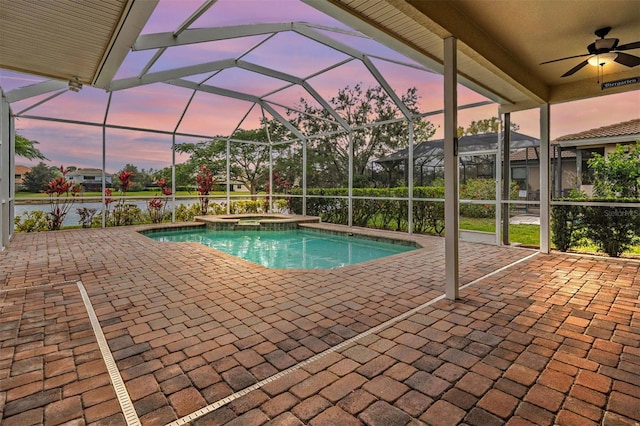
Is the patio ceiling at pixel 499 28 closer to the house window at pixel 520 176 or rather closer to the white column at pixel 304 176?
the house window at pixel 520 176

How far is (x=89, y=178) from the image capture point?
9.74m

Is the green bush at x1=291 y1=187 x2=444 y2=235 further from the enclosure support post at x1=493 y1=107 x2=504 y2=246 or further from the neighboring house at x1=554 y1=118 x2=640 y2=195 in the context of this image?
the neighboring house at x1=554 y1=118 x2=640 y2=195

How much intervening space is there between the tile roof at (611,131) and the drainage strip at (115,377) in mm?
7710

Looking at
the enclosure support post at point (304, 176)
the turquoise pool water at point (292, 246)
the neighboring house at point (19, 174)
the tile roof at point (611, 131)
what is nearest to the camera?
the tile roof at point (611, 131)

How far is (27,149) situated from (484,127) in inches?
438

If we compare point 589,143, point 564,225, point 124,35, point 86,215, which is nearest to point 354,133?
point 589,143

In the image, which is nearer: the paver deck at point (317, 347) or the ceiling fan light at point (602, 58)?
the paver deck at point (317, 347)

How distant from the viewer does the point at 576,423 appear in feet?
5.75

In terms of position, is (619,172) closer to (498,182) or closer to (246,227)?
(498,182)

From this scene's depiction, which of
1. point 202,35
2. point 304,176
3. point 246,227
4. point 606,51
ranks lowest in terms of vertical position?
point 246,227

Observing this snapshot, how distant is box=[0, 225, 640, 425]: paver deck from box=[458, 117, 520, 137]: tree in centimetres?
353

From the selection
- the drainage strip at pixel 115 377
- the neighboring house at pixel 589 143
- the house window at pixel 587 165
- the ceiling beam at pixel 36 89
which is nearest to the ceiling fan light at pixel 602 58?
the neighboring house at pixel 589 143

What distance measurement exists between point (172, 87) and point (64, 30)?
545 centimetres

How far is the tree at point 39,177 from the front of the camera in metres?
8.74
